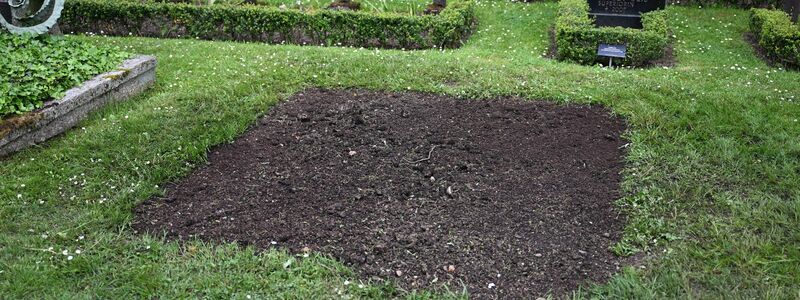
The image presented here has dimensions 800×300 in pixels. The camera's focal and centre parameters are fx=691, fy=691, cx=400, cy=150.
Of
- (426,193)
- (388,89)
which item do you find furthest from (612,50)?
(426,193)

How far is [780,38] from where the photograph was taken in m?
7.72

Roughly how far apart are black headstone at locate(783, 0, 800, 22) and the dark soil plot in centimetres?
472

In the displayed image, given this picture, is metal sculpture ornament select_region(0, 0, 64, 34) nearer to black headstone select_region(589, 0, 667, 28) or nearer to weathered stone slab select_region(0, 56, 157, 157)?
weathered stone slab select_region(0, 56, 157, 157)

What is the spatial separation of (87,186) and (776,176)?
4.82m

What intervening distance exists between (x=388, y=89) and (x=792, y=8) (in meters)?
6.13

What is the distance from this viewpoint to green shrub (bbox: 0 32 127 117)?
5.51 m

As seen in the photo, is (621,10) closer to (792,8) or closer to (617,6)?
(617,6)

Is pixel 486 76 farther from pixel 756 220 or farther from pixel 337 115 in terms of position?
pixel 756 220

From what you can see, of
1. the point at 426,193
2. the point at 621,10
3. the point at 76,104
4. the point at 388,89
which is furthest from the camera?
the point at 621,10

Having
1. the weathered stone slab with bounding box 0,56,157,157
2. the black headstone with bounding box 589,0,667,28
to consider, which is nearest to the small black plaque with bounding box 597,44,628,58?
the black headstone with bounding box 589,0,667,28

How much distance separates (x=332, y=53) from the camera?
769 centimetres

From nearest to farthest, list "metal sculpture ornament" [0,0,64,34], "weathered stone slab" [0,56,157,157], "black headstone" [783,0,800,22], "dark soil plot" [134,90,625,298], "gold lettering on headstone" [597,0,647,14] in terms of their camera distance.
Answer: "dark soil plot" [134,90,625,298]
"weathered stone slab" [0,56,157,157]
"metal sculpture ornament" [0,0,64,34]
"black headstone" [783,0,800,22]
"gold lettering on headstone" [597,0,647,14]

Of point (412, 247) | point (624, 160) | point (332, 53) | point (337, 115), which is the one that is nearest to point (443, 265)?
point (412, 247)

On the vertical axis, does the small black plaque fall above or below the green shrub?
below
